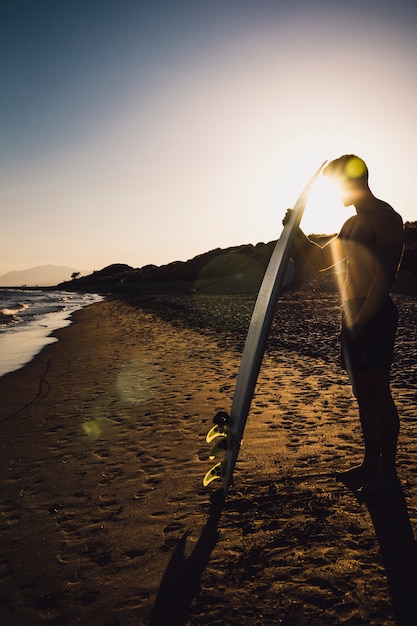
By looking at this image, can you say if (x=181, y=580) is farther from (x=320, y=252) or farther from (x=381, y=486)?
(x=320, y=252)

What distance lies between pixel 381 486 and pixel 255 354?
1392 mm

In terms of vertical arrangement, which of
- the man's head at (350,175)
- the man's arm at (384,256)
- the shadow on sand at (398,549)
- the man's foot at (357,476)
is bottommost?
the shadow on sand at (398,549)

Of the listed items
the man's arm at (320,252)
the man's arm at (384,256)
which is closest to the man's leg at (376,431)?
the man's arm at (384,256)

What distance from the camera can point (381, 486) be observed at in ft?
10.1

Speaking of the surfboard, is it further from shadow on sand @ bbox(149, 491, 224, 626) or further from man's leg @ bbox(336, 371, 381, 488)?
man's leg @ bbox(336, 371, 381, 488)

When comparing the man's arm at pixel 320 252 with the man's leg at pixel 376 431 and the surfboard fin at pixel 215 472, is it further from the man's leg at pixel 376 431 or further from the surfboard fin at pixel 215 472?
the surfboard fin at pixel 215 472

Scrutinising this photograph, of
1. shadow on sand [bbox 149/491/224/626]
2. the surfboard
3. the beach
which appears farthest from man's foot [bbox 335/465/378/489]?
shadow on sand [bbox 149/491/224/626]

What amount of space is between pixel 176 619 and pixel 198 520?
3.01ft

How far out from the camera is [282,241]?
10.6 ft

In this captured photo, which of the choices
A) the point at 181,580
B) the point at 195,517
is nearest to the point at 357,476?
the point at 195,517

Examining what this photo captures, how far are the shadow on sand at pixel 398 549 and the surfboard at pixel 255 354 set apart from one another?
1077 mm

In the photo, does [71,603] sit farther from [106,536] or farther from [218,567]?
[218,567]

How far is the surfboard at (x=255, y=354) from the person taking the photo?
2910 millimetres

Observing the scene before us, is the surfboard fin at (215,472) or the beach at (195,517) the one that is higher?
the surfboard fin at (215,472)
